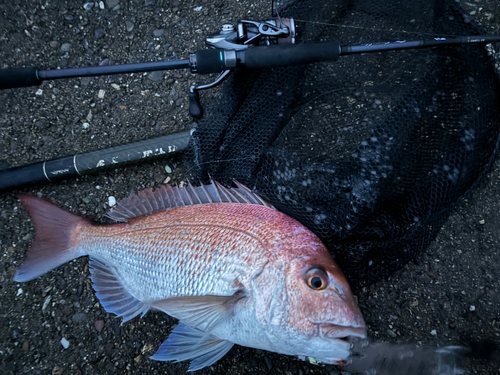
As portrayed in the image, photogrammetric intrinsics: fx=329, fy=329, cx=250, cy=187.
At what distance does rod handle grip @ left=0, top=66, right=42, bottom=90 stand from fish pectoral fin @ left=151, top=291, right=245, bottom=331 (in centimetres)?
112

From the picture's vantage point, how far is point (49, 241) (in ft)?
5.57

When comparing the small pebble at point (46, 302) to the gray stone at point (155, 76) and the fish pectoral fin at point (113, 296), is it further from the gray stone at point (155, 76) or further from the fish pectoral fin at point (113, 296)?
the gray stone at point (155, 76)

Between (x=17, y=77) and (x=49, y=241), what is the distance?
803 millimetres

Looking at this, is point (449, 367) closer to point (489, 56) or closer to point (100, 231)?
point (489, 56)

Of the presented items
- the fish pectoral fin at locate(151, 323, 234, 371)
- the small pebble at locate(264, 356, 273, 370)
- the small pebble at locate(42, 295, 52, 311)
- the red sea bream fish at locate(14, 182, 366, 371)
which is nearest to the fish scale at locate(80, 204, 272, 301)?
the red sea bream fish at locate(14, 182, 366, 371)

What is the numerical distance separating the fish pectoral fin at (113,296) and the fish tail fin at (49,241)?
16 centimetres

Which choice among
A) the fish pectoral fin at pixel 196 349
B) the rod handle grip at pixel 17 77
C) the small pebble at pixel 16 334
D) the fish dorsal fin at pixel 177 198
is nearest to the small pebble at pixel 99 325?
the small pebble at pixel 16 334

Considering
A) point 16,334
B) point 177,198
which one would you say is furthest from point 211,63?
point 16,334

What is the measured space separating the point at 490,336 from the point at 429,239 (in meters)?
0.61

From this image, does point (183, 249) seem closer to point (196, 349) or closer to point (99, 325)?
point (196, 349)

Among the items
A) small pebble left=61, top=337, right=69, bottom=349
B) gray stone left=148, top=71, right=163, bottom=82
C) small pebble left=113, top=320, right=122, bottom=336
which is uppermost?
gray stone left=148, top=71, right=163, bottom=82

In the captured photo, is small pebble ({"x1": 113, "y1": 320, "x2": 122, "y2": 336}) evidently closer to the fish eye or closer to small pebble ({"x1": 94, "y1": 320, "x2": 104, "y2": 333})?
small pebble ({"x1": 94, "y1": 320, "x2": 104, "y2": 333})

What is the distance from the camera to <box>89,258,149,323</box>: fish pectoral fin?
63.7 inches

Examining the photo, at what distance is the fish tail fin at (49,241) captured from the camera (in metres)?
1.69
